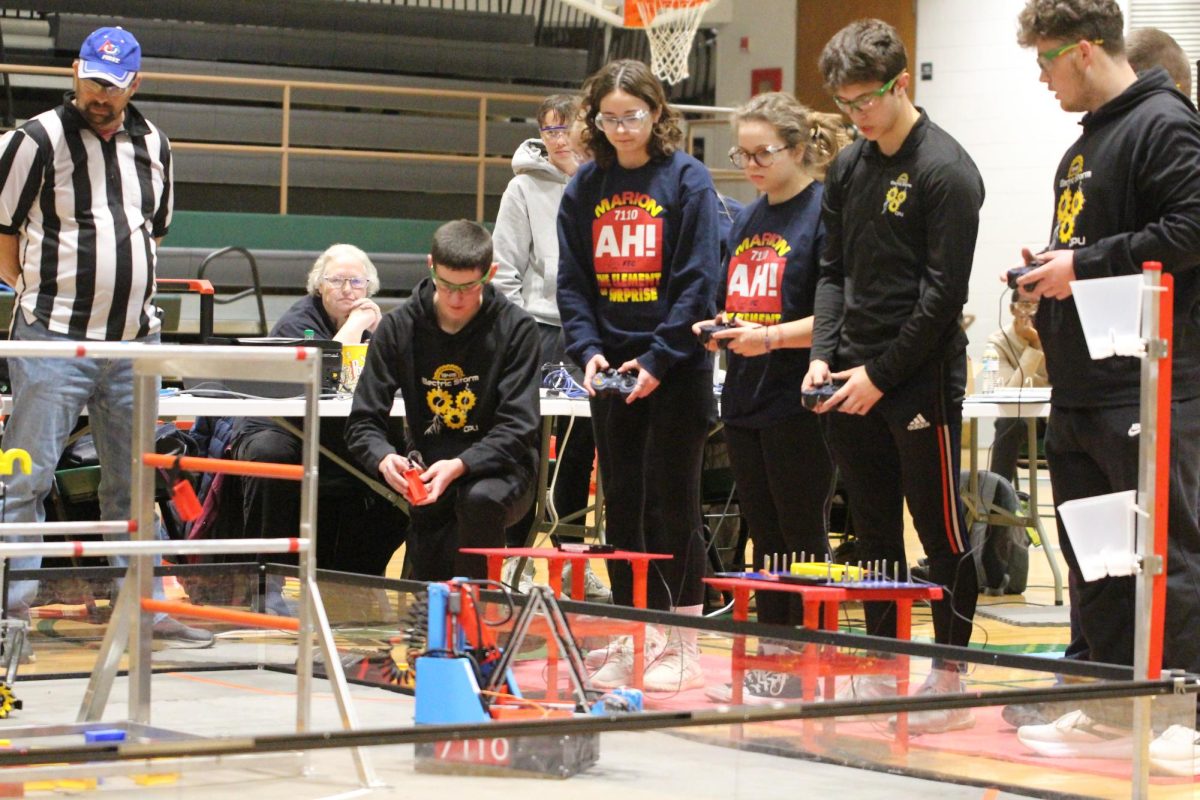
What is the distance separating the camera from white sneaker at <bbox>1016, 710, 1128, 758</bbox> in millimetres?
2209

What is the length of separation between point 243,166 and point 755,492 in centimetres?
698

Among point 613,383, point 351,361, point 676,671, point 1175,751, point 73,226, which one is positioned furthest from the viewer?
point 351,361

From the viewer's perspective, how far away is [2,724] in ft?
8.90

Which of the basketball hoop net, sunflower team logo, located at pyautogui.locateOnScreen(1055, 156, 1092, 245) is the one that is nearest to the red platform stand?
sunflower team logo, located at pyautogui.locateOnScreen(1055, 156, 1092, 245)

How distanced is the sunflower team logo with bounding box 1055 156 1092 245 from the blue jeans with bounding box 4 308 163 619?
194 cm

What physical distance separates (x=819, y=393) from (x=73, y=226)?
68.3 inches

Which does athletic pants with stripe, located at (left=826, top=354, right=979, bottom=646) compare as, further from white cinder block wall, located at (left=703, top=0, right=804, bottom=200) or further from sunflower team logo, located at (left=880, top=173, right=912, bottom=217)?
white cinder block wall, located at (left=703, top=0, right=804, bottom=200)

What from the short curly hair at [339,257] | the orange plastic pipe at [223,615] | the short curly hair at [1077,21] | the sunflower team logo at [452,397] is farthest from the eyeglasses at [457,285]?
the short curly hair at [1077,21]

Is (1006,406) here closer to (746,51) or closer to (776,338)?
(776,338)

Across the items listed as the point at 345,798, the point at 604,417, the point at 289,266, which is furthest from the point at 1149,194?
the point at 289,266

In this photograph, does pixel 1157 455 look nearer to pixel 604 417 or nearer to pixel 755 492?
pixel 755 492

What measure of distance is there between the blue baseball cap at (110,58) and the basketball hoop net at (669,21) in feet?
17.6

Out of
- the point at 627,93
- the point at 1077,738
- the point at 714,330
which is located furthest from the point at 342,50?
the point at 1077,738

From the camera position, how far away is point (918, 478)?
9.21 feet
